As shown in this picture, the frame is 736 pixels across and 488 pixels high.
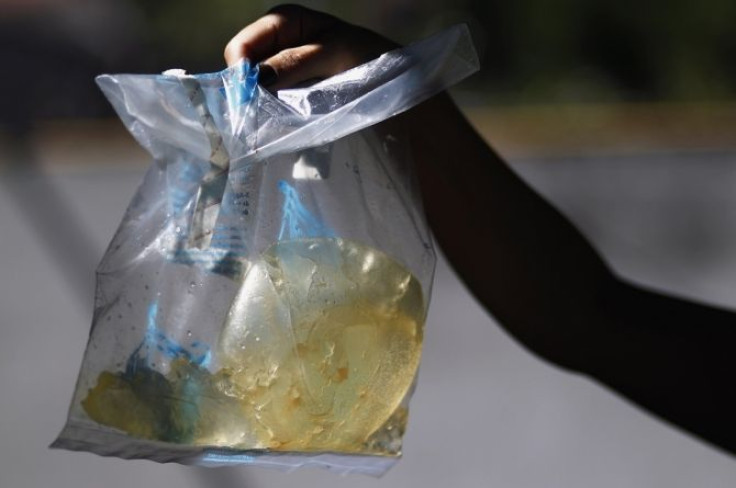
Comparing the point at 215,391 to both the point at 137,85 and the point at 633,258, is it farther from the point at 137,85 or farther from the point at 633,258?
the point at 633,258

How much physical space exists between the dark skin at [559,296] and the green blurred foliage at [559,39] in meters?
8.05

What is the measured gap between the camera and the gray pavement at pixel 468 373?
3.93 metres

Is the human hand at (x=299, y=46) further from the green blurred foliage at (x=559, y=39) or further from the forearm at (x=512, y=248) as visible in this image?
the green blurred foliage at (x=559, y=39)

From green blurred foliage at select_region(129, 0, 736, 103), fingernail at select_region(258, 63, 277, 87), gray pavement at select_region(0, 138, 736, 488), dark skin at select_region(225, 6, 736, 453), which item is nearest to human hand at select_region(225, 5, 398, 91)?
fingernail at select_region(258, 63, 277, 87)

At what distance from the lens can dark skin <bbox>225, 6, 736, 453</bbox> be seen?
145 centimetres

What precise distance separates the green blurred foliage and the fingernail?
325 inches

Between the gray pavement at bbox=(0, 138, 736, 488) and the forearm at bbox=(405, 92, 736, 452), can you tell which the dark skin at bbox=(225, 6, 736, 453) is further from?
the gray pavement at bbox=(0, 138, 736, 488)

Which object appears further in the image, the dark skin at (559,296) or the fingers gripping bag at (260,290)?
the dark skin at (559,296)

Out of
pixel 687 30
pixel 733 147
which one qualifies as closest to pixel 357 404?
pixel 733 147

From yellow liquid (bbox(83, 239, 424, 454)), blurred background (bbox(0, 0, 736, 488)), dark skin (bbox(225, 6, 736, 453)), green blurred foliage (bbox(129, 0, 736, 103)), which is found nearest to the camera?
yellow liquid (bbox(83, 239, 424, 454))

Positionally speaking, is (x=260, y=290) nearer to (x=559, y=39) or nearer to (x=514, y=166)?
(x=514, y=166)

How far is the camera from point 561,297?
1.50 m

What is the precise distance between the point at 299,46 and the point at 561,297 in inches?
18.5

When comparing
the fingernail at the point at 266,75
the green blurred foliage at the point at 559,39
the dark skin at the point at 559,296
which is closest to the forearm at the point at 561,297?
the dark skin at the point at 559,296
